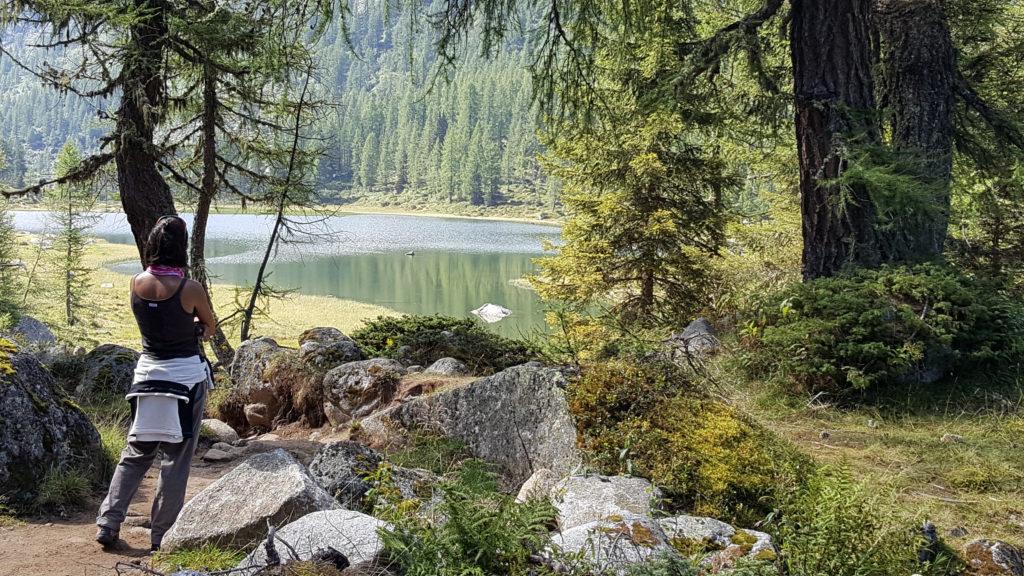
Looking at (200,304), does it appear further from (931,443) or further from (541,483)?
(931,443)

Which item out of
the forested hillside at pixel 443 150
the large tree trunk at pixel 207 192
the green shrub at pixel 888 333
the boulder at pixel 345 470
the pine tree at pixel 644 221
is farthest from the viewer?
the forested hillside at pixel 443 150

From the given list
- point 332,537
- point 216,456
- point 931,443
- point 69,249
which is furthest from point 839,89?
point 69,249

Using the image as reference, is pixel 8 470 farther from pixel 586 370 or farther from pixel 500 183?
pixel 500 183

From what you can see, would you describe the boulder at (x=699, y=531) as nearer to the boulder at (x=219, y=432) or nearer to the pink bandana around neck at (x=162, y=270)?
the pink bandana around neck at (x=162, y=270)

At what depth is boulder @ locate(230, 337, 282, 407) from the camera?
291 inches

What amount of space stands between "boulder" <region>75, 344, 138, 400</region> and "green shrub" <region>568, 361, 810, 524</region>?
18.0 feet

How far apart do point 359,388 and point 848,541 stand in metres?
4.92

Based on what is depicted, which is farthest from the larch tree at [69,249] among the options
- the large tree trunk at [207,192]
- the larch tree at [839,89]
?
the larch tree at [839,89]

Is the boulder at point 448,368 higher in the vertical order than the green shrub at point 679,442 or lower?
lower

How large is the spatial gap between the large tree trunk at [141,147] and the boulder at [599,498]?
791cm

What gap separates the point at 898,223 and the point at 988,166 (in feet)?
10.1

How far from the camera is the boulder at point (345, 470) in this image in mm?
3311

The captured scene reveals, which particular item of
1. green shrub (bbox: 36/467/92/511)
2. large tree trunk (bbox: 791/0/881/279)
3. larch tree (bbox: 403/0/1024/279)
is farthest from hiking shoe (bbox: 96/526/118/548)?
large tree trunk (bbox: 791/0/881/279)

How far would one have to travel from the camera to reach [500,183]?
114250 millimetres
